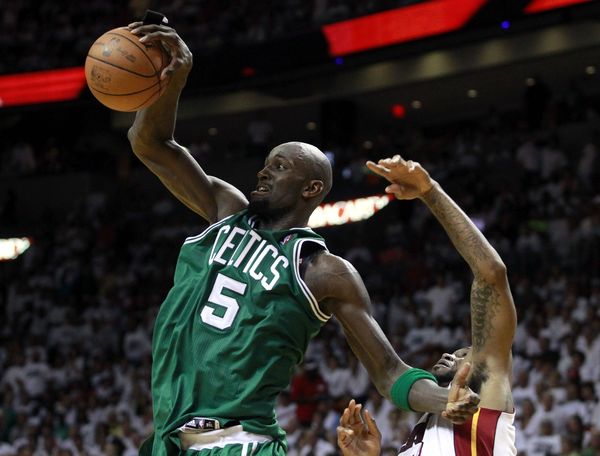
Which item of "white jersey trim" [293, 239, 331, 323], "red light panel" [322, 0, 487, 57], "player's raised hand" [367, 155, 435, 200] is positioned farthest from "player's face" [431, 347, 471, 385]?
"red light panel" [322, 0, 487, 57]

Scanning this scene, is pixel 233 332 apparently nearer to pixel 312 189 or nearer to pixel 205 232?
pixel 205 232

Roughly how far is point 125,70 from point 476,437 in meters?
1.91

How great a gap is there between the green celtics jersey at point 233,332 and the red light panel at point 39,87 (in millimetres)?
14629

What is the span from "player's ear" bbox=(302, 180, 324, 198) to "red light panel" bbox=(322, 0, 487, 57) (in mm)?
11075

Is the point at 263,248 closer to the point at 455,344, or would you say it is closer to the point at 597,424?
the point at 597,424

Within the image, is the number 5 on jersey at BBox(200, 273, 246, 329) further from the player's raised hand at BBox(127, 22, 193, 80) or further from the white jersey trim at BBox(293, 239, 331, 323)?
the player's raised hand at BBox(127, 22, 193, 80)

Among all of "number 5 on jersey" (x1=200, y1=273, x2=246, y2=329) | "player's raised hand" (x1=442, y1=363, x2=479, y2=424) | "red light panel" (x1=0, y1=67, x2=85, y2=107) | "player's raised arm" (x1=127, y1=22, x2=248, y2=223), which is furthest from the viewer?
"red light panel" (x1=0, y1=67, x2=85, y2=107)

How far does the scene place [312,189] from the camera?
4309 mm

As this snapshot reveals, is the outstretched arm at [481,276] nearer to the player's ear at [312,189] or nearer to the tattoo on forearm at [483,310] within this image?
the tattoo on forearm at [483,310]

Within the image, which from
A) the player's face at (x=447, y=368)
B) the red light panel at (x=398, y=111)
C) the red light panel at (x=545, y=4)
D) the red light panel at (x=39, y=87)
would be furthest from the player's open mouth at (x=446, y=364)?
the red light panel at (x=398, y=111)

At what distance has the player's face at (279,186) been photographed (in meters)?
4.25

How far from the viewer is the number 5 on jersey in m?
3.90

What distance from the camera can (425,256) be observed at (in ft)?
48.7

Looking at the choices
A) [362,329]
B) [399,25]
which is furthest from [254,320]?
[399,25]
